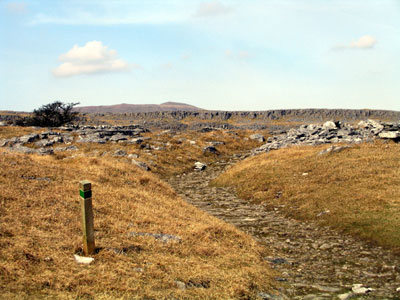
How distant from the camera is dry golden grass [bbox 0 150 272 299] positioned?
7672 millimetres

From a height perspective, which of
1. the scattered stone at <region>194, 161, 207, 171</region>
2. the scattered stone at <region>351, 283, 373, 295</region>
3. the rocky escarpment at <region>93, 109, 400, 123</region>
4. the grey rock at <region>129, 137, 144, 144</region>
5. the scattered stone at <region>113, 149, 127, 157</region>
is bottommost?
the scattered stone at <region>194, 161, 207, 171</region>

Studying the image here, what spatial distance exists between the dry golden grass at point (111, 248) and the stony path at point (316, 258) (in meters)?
1.00

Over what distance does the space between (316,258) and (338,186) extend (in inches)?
353

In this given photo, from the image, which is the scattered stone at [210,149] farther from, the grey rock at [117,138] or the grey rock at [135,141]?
the grey rock at [117,138]

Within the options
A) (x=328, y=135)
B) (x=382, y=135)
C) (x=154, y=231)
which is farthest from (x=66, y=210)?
(x=328, y=135)

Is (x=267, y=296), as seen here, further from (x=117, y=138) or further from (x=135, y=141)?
(x=117, y=138)

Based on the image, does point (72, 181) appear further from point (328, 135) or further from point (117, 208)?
point (328, 135)

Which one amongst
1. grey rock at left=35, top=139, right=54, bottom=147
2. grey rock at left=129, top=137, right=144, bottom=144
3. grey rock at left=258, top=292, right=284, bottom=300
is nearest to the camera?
grey rock at left=258, top=292, right=284, bottom=300

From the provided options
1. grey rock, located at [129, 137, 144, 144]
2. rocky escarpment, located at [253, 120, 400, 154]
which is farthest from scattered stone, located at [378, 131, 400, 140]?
grey rock, located at [129, 137, 144, 144]

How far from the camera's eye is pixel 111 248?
9.70 metres

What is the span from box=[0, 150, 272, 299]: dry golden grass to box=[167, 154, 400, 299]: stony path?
1.00 meters

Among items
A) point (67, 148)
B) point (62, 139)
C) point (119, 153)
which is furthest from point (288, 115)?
point (67, 148)

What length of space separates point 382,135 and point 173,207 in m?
25.9

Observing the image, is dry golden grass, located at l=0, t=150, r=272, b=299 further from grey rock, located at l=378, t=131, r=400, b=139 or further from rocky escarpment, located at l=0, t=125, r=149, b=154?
rocky escarpment, located at l=0, t=125, r=149, b=154
